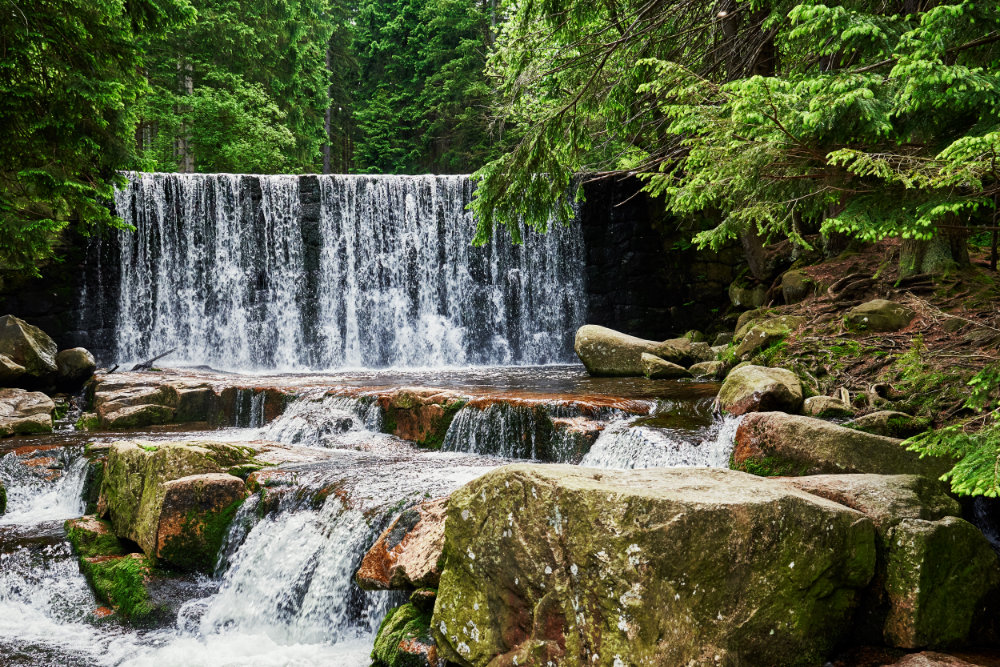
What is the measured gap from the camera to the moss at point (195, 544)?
579 centimetres

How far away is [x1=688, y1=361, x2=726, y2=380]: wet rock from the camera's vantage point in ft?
32.9

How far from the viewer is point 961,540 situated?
354 cm

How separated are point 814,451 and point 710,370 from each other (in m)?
5.40

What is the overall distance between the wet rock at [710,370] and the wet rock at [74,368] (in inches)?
421

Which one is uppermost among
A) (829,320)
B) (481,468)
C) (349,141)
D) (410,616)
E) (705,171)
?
(349,141)

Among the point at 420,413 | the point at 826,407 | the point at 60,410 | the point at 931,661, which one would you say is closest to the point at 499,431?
Answer: the point at 420,413

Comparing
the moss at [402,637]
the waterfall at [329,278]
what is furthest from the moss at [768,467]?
the waterfall at [329,278]

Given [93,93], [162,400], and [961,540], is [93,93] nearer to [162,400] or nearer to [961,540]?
[162,400]

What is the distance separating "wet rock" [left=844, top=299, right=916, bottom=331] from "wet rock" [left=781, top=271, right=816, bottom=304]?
2.13 m

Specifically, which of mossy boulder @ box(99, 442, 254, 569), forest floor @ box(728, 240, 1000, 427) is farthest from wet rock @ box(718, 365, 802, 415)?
A: mossy boulder @ box(99, 442, 254, 569)

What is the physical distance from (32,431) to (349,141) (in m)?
26.5

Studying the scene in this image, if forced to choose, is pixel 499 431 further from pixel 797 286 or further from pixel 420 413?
pixel 797 286

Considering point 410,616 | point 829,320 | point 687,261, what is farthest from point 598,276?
point 410,616

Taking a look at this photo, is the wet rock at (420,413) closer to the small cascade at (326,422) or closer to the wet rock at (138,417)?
the small cascade at (326,422)
